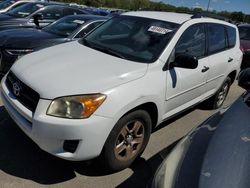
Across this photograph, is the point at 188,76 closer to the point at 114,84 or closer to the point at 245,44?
the point at 114,84

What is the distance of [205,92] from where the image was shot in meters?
4.41

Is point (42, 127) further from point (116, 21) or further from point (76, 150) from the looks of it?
point (116, 21)

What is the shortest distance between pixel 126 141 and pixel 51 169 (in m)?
0.85

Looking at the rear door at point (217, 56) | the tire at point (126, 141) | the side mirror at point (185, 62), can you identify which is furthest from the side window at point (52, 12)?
the tire at point (126, 141)

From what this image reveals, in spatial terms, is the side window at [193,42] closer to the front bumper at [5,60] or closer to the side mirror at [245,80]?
the side mirror at [245,80]

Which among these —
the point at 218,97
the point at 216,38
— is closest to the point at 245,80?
the point at 216,38

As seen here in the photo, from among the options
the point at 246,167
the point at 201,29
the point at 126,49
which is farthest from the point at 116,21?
the point at 246,167

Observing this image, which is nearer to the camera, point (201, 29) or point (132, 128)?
point (132, 128)

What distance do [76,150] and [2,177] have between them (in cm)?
87

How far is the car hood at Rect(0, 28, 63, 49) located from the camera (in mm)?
5252

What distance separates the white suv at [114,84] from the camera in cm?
261

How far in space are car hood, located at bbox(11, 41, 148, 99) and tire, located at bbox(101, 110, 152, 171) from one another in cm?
41

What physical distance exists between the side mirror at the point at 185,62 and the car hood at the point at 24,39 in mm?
3013

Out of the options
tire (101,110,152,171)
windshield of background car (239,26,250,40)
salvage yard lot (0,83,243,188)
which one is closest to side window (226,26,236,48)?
salvage yard lot (0,83,243,188)
